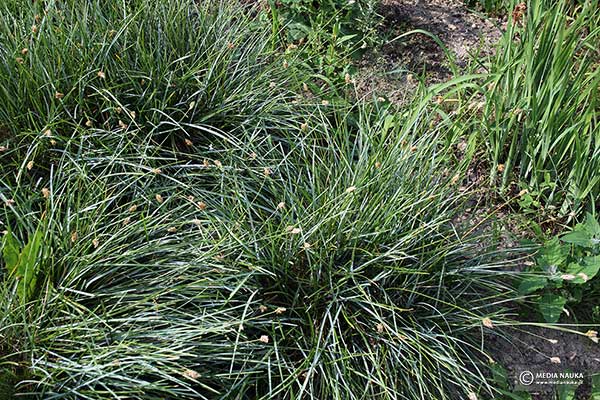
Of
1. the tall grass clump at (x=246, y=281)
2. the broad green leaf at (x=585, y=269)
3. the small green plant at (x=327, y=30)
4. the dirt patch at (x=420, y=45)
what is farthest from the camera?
the dirt patch at (x=420, y=45)

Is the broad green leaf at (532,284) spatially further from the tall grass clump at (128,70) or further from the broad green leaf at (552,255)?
the tall grass clump at (128,70)

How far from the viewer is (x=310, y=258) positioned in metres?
2.38

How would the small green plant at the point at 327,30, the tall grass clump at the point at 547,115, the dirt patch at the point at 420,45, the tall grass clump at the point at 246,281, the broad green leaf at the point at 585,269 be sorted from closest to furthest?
the tall grass clump at the point at 246,281, the broad green leaf at the point at 585,269, the tall grass clump at the point at 547,115, the small green plant at the point at 327,30, the dirt patch at the point at 420,45

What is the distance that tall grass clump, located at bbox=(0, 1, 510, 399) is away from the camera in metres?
2.11

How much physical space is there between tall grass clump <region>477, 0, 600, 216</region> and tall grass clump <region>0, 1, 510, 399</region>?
11.7 inches

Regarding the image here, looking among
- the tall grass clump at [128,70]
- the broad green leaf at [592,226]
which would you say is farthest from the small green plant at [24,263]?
the broad green leaf at [592,226]

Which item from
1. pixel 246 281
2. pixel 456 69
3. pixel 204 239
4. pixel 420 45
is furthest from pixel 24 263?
pixel 420 45

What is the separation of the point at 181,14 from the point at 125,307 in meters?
1.61

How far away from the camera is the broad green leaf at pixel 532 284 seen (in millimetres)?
2447

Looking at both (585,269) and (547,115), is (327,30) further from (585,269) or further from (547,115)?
(585,269)

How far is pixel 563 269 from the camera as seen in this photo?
2.52 m

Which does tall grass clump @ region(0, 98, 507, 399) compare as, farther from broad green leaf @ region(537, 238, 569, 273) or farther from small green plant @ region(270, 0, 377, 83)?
small green plant @ region(270, 0, 377, 83)

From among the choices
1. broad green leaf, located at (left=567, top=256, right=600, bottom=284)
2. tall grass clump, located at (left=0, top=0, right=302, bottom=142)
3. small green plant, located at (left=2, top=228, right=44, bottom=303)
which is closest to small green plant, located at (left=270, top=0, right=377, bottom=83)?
tall grass clump, located at (left=0, top=0, right=302, bottom=142)

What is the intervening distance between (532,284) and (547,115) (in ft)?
2.47
